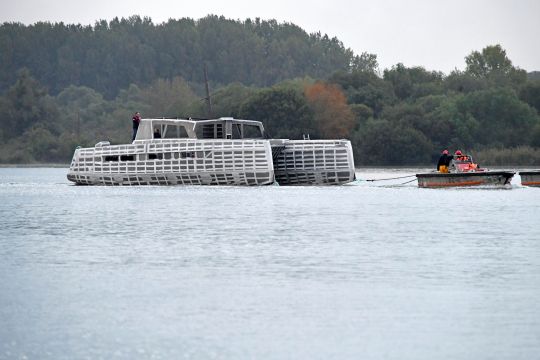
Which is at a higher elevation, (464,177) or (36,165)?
(36,165)

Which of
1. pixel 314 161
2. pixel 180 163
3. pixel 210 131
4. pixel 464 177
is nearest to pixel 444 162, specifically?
pixel 464 177

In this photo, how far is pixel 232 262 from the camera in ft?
108

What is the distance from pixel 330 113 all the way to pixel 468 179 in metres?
83.4

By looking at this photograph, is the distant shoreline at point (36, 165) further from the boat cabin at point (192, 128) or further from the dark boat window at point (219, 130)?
the dark boat window at point (219, 130)

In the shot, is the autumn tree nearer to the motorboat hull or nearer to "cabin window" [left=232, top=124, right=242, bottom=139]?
"cabin window" [left=232, top=124, right=242, bottom=139]

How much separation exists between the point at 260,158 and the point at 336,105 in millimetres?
76669

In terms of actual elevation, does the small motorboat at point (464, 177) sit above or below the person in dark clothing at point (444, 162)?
below

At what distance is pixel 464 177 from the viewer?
66.7 meters

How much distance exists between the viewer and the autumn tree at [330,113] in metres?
148

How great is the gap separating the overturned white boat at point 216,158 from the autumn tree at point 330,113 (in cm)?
6513

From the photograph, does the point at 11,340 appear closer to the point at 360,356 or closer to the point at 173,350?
the point at 173,350

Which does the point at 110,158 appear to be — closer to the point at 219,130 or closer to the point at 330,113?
the point at 219,130

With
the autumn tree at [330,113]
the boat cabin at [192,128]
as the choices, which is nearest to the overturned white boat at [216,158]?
the boat cabin at [192,128]

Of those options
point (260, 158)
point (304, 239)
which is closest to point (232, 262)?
point (304, 239)
